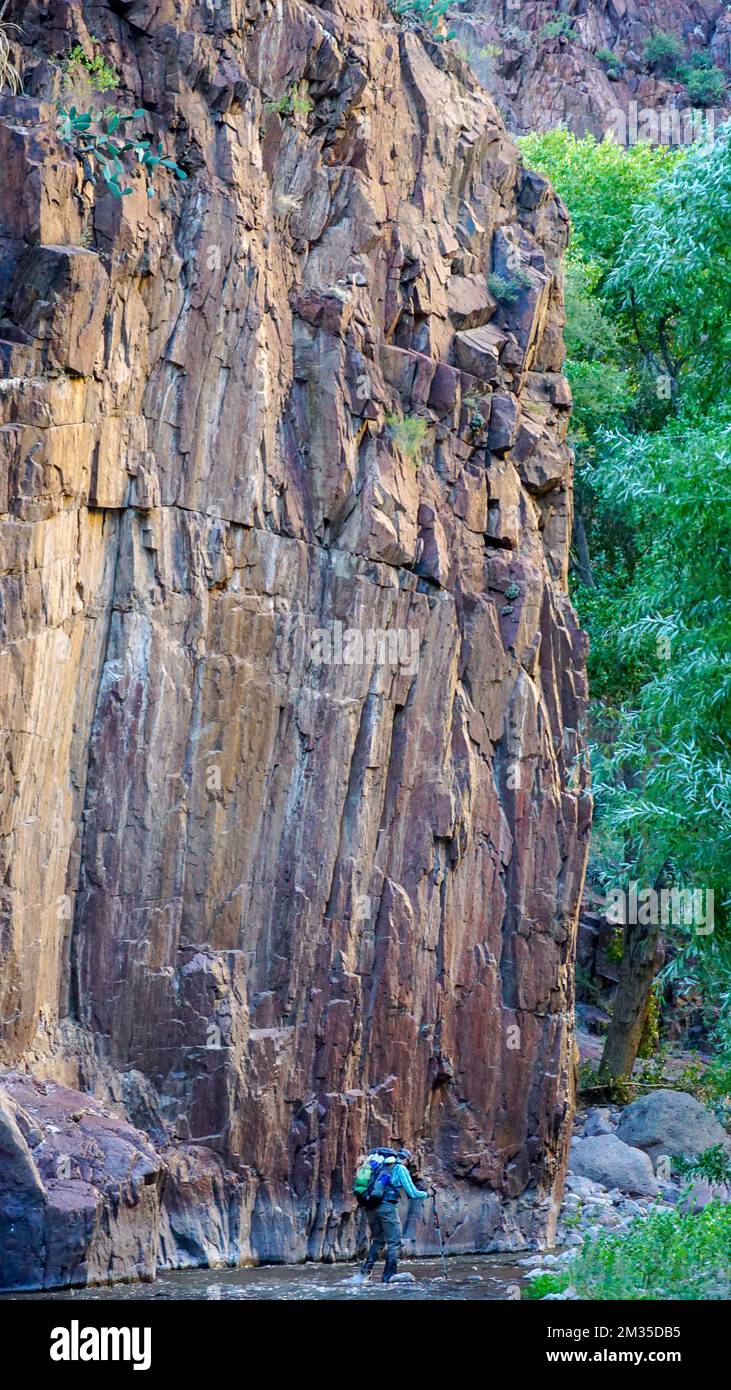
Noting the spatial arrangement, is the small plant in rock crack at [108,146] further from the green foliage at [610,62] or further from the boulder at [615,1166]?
the green foliage at [610,62]

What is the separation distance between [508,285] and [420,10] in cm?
418

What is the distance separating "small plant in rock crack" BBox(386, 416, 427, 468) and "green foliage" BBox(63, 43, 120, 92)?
221 inches

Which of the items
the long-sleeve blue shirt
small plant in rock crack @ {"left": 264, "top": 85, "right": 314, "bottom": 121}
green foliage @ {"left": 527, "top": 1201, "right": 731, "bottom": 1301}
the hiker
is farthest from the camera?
small plant in rock crack @ {"left": 264, "top": 85, "right": 314, "bottom": 121}

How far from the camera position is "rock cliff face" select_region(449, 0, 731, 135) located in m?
55.0

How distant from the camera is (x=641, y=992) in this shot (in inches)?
1140

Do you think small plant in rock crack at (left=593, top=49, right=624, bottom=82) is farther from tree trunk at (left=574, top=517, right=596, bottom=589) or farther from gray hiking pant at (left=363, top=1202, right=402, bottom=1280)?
gray hiking pant at (left=363, top=1202, right=402, bottom=1280)

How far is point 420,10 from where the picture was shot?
902 inches

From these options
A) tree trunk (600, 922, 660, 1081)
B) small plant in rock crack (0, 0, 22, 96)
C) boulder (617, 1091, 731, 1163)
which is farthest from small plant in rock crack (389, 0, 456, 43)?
boulder (617, 1091, 731, 1163)

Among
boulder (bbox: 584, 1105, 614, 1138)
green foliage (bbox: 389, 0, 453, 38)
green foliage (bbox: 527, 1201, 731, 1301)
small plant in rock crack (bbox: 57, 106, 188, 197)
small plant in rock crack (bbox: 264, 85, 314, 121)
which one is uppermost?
green foliage (bbox: 389, 0, 453, 38)

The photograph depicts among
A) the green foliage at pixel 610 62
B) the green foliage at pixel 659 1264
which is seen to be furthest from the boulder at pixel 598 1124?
the green foliage at pixel 610 62

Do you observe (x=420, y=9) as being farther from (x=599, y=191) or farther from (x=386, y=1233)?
(x=386, y=1233)

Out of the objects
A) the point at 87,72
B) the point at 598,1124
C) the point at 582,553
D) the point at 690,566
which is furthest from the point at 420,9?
the point at 598,1124

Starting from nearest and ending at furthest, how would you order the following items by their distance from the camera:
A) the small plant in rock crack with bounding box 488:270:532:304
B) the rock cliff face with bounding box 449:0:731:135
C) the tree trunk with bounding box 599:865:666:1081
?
1. the small plant in rock crack with bounding box 488:270:532:304
2. the tree trunk with bounding box 599:865:666:1081
3. the rock cliff face with bounding box 449:0:731:135

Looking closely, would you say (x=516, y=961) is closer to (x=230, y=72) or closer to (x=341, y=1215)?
(x=341, y=1215)
